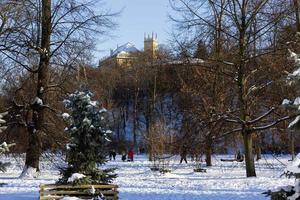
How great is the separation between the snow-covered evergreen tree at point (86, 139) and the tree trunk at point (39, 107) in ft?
37.6

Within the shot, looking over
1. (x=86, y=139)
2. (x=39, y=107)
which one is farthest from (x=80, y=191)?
(x=39, y=107)

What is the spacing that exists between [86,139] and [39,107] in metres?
12.0

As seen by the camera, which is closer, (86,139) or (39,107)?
(86,139)

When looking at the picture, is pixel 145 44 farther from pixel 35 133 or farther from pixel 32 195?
pixel 32 195

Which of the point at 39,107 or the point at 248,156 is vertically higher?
the point at 39,107

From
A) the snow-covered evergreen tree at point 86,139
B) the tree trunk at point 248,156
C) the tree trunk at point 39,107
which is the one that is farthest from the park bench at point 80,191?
the tree trunk at point 39,107

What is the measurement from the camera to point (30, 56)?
28.6 m

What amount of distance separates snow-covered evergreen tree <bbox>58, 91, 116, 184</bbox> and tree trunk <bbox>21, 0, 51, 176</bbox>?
11461 mm

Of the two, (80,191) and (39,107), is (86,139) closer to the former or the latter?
(80,191)

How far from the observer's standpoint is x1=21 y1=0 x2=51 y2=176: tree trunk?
1099 inches

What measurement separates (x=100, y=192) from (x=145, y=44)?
325 ft

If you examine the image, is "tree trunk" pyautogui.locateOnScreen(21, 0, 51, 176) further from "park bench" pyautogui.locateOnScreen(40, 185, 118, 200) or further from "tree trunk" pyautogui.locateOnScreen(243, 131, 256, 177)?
"park bench" pyautogui.locateOnScreen(40, 185, 118, 200)

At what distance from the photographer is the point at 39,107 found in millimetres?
28078

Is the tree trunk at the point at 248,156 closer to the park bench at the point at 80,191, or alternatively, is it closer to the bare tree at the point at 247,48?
the bare tree at the point at 247,48
